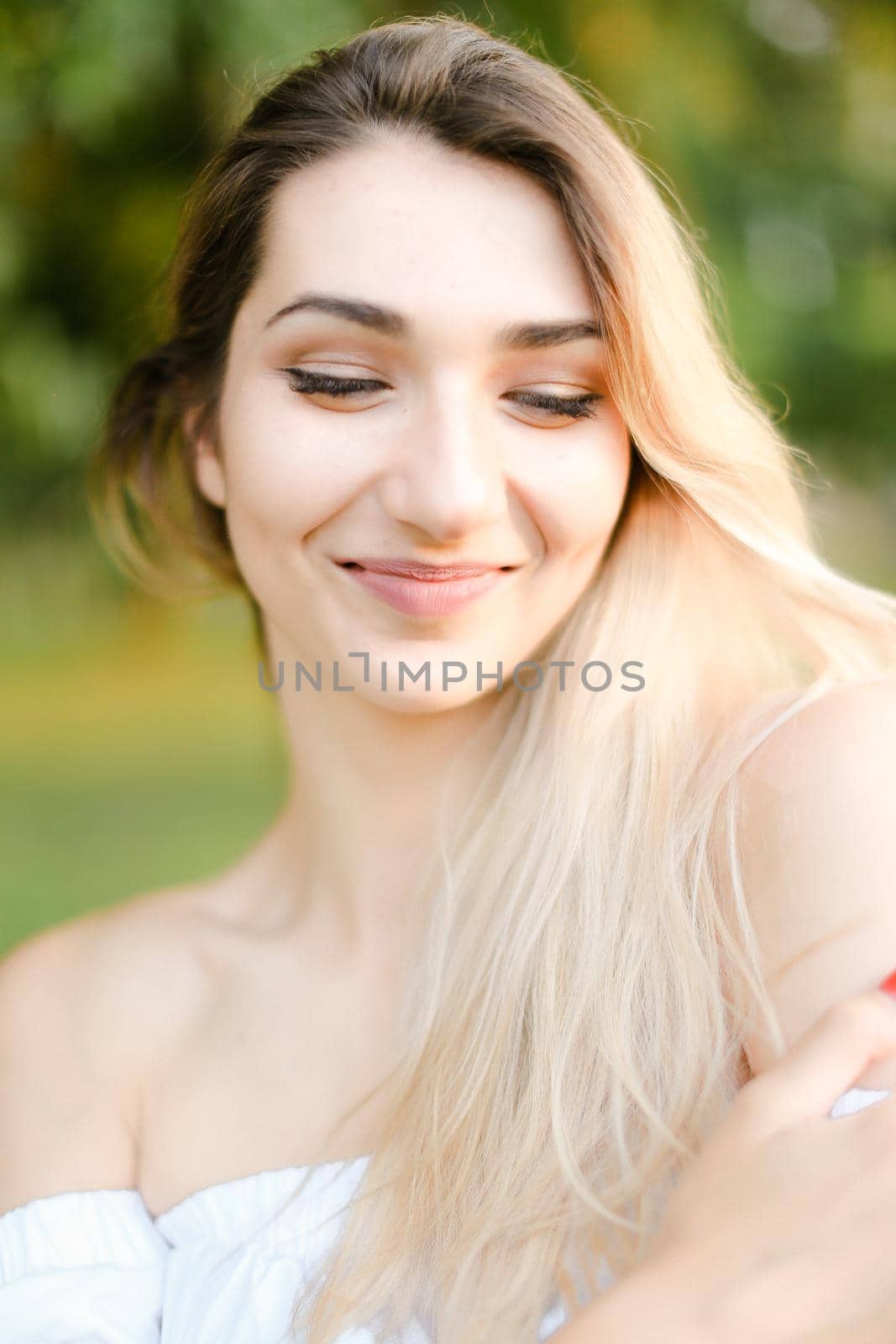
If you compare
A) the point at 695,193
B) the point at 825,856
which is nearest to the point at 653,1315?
the point at 825,856

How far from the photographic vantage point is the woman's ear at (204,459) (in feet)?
4.32

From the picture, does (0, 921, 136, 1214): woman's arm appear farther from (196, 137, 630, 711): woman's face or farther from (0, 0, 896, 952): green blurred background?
(0, 0, 896, 952): green blurred background

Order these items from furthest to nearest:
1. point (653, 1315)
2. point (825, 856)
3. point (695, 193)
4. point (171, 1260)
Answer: point (695, 193)
point (171, 1260)
point (825, 856)
point (653, 1315)

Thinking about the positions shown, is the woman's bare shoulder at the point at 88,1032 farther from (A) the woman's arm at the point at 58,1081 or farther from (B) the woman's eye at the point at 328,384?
(B) the woman's eye at the point at 328,384

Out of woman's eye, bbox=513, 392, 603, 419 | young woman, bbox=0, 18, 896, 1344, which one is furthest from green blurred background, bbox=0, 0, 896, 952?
woman's eye, bbox=513, 392, 603, 419

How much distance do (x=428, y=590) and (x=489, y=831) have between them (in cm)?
24

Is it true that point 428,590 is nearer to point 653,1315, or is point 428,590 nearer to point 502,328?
point 502,328

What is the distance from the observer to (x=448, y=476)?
1.04 meters

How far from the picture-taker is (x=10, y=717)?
7.34 feet

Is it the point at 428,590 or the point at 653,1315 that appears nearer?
the point at 653,1315

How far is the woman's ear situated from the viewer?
1.32 meters

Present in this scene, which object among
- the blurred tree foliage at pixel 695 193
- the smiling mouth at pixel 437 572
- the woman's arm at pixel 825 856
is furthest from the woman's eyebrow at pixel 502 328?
the blurred tree foliage at pixel 695 193

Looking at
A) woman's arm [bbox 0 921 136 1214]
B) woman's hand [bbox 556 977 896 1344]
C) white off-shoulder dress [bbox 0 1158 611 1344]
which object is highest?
woman's hand [bbox 556 977 896 1344]

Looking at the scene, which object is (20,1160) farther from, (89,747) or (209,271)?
(89,747)
